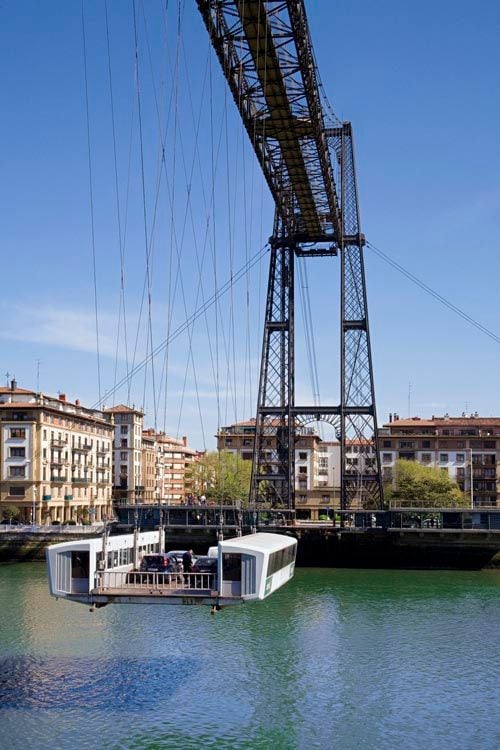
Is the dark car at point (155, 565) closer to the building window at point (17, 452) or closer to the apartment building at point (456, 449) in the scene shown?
the building window at point (17, 452)

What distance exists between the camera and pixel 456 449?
91375mm

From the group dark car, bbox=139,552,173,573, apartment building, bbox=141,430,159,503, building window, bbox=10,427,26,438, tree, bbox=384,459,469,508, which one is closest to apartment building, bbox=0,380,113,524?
building window, bbox=10,427,26,438

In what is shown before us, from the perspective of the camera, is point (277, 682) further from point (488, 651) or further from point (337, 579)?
point (337, 579)

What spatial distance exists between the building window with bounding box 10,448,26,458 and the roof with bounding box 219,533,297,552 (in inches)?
2026

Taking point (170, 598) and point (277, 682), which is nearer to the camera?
point (170, 598)

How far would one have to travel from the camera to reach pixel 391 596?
38.6 metres

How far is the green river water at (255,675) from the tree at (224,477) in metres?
39.8

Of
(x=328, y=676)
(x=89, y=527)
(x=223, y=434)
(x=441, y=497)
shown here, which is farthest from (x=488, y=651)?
(x=223, y=434)

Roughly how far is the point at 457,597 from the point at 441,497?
37813 millimetres

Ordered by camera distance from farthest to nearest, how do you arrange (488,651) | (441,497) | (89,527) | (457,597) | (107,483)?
(107,483) < (441,497) < (89,527) < (457,597) < (488,651)

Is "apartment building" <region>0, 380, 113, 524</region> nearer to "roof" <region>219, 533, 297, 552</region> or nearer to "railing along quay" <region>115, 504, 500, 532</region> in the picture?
"railing along quay" <region>115, 504, 500, 532</region>

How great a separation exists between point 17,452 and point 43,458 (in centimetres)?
215

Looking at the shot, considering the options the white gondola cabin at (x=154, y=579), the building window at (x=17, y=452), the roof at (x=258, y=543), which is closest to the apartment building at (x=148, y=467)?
the building window at (x=17, y=452)

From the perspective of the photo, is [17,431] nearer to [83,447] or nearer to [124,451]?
[83,447]
